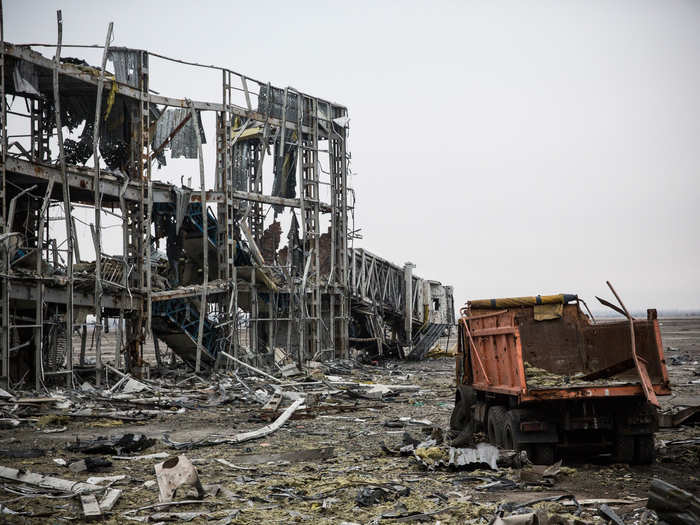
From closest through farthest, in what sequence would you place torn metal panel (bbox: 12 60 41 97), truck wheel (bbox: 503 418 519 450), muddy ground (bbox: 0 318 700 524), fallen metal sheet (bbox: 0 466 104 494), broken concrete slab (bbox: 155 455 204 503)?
1. muddy ground (bbox: 0 318 700 524)
2. broken concrete slab (bbox: 155 455 204 503)
3. fallen metal sheet (bbox: 0 466 104 494)
4. truck wheel (bbox: 503 418 519 450)
5. torn metal panel (bbox: 12 60 41 97)

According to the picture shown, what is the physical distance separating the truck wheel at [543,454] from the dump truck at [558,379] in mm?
13

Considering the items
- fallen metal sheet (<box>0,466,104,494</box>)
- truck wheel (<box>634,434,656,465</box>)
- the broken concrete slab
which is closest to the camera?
the broken concrete slab

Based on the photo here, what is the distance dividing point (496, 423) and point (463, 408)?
1874 millimetres

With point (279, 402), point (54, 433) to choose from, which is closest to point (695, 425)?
point (279, 402)

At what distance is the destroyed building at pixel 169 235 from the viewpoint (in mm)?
19891

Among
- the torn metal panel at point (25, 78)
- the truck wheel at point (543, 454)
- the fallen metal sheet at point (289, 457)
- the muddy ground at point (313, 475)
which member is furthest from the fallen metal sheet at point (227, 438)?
the torn metal panel at point (25, 78)

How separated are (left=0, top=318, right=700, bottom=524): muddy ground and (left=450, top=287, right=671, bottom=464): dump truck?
477 mm

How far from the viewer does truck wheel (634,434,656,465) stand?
910 cm

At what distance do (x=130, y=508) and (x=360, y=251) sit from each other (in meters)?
25.2

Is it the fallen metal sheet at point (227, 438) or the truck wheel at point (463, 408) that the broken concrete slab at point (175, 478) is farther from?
the truck wheel at point (463, 408)

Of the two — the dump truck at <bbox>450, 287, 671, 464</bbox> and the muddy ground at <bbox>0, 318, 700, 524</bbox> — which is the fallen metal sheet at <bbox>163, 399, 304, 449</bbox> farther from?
the dump truck at <bbox>450, 287, 671, 464</bbox>

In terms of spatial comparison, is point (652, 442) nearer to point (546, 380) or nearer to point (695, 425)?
point (546, 380)

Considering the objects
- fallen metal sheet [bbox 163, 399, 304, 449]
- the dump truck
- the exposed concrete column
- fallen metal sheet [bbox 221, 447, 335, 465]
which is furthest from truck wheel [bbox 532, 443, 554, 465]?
the exposed concrete column

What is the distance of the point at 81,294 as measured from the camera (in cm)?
2033
